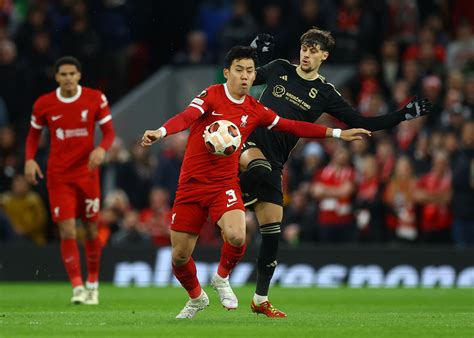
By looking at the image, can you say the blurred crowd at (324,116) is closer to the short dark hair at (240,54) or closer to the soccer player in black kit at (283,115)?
the soccer player in black kit at (283,115)

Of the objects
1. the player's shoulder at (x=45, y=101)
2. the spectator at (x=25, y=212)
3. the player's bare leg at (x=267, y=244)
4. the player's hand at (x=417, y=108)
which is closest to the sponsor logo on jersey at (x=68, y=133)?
the player's shoulder at (x=45, y=101)

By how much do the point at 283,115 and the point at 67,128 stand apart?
3.31m

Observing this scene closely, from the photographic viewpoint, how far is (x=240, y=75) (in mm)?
11812

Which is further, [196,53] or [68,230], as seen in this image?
[196,53]

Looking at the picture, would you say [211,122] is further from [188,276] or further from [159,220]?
[159,220]

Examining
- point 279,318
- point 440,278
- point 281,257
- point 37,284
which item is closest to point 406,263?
point 440,278

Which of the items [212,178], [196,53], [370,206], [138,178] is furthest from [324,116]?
[212,178]

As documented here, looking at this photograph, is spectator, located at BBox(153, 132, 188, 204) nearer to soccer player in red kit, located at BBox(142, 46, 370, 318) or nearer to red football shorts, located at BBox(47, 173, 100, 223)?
red football shorts, located at BBox(47, 173, 100, 223)

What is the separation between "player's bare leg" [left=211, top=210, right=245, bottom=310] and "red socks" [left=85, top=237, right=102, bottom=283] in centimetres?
320

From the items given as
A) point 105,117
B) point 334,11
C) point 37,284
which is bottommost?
point 37,284

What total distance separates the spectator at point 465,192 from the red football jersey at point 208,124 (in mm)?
8137

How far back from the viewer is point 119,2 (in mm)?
24719

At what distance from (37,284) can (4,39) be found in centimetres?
557

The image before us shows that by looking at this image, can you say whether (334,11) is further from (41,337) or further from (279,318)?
(41,337)
